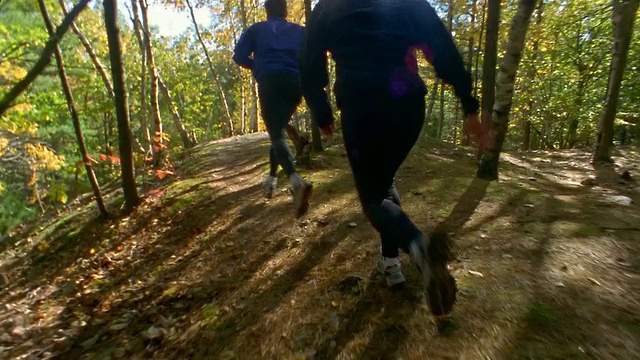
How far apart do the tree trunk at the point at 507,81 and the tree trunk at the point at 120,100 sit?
17.7 ft

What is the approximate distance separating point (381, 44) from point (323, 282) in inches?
71.0

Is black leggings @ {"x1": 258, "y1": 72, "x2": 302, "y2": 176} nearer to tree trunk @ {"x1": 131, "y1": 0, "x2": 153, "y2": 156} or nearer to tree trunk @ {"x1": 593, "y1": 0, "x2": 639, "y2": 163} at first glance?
tree trunk @ {"x1": 131, "y1": 0, "x2": 153, "y2": 156}

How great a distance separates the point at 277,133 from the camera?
12.6ft

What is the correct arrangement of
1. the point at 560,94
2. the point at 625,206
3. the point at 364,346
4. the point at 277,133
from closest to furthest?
the point at 364,346, the point at 277,133, the point at 625,206, the point at 560,94

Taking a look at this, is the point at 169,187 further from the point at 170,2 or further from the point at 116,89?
the point at 170,2

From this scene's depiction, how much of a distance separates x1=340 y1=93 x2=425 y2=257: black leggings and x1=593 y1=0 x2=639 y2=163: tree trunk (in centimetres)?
853

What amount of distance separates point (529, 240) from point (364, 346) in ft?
6.36

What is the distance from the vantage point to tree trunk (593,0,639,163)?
7.93 metres

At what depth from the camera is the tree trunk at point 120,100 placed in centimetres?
514

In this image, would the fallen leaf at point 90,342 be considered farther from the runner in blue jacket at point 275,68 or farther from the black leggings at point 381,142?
the black leggings at point 381,142

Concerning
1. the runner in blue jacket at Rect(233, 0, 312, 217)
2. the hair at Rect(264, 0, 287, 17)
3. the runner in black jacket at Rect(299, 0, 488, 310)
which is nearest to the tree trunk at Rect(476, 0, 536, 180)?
the runner in blue jacket at Rect(233, 0, 312, 217)

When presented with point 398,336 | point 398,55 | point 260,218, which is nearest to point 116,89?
point 260,218

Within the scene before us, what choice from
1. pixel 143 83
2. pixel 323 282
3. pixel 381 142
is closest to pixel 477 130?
pixel 381 142

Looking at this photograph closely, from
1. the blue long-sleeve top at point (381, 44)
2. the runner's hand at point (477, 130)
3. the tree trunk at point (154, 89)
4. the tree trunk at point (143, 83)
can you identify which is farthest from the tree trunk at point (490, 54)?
the tree trunk at point (143, 83)
